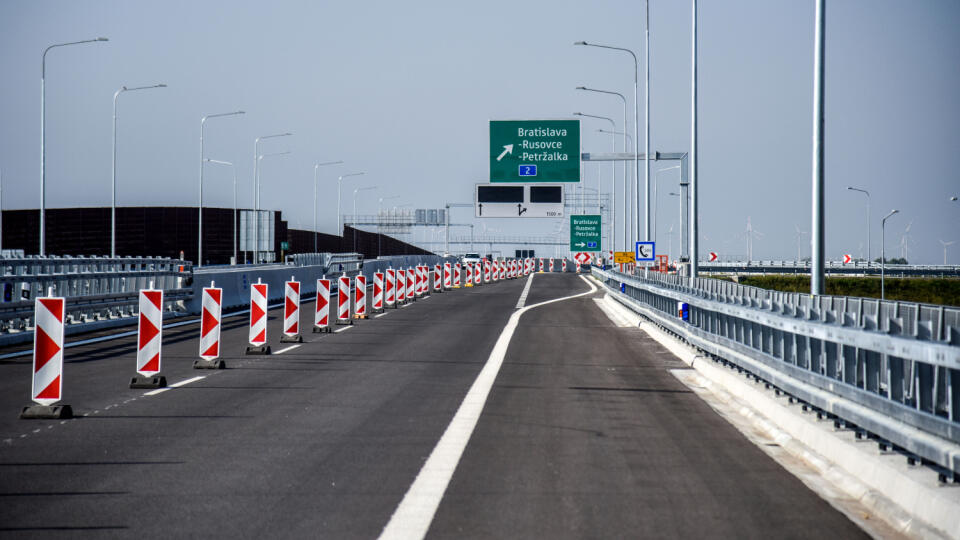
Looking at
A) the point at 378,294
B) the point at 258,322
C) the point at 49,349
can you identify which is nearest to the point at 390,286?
the point at 378,294

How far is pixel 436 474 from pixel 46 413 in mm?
4837

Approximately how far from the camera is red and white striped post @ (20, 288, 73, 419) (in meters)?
11.3

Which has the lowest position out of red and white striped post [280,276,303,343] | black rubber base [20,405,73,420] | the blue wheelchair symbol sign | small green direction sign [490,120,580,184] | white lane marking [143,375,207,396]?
white lane marking [143,375,207,396]

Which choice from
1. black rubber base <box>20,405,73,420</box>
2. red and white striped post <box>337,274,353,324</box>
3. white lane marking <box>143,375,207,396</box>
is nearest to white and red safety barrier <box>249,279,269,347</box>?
white lane marking <box>143,375,207,396</box>

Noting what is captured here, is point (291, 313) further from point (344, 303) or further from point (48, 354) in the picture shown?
point (48, 354)

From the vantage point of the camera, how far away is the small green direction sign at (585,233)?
76.1 metres

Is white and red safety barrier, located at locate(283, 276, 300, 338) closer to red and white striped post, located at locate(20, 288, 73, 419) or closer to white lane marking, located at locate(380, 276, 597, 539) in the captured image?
white lane marking, located at locate(380, 276, 597, 539)

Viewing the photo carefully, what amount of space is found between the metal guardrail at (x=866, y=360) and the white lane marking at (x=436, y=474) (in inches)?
121

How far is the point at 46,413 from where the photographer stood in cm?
1114

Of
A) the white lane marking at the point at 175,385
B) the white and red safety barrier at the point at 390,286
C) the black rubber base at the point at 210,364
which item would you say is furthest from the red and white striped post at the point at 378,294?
the white lane marking at the point at 175,385

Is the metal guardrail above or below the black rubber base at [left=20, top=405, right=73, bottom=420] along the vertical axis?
above

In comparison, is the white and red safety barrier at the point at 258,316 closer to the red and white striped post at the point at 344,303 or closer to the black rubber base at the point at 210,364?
the black rubber base at the point at 210,364

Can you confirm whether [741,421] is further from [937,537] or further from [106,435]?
[106,435]

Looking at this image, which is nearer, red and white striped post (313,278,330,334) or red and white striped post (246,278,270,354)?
red and white striped post (246,278,270,354)
